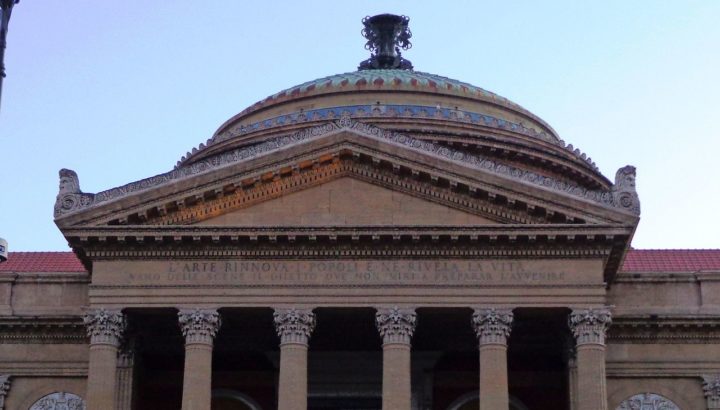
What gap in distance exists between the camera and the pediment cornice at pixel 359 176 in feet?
124

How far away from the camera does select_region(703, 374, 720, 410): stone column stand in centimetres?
4128

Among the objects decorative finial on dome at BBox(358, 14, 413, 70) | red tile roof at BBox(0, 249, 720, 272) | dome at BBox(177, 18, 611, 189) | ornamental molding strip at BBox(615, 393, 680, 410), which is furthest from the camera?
decorative finial on dome at BBox(358, 14, 413, 70)

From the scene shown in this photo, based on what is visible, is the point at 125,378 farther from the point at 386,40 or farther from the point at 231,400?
the point at 386,40

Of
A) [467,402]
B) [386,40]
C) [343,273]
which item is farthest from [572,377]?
[386,40]

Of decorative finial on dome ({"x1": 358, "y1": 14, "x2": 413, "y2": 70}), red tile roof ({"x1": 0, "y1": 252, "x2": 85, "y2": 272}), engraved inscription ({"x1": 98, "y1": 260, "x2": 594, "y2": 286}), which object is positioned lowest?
engraved inscription ({"x1": 98, "y1": 260, "x2": 594, "y2": 286})

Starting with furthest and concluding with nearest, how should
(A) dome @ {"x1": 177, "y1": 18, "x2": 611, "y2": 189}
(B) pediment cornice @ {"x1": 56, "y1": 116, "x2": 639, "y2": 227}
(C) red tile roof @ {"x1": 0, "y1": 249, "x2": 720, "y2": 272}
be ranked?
1. (A) dome @ {"x1": 177, "y1": 18, "x2": 611, "y2": 189}
2. (C) red tile roof @ {"x1": 0, "y1": 249, "x2": 720, "y2": 272}
3. (B) pediment cornice @ {"x1": 56, "y1": 116, "x2": 639, "y2": 227}

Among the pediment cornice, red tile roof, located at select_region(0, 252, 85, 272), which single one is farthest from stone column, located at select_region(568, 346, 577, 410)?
red tile roof, located at select_region(0, 252, 85, 272)

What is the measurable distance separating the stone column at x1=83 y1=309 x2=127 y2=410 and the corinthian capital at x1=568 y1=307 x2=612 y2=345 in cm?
1177

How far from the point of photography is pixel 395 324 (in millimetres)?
37594

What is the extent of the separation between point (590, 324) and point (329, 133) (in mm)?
8483

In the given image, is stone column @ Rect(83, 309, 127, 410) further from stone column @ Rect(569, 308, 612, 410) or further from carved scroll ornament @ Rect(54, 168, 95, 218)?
stone column @ Rect(569, 308, 612, 410)

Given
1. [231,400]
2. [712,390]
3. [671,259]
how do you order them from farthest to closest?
[671,259] → [231,400] → [712,390]

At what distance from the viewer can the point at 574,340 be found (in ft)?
125

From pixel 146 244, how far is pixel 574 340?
11.5m
